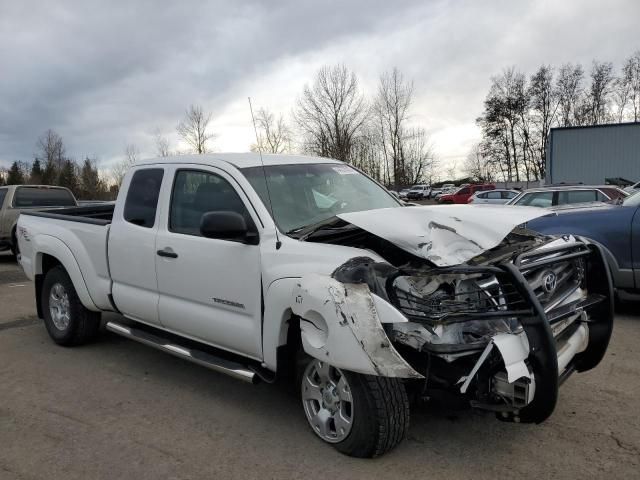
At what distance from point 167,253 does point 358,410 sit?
202cm

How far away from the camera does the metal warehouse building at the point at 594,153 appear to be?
3359cm

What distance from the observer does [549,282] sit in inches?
128

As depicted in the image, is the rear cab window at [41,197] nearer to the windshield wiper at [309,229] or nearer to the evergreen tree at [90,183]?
the windshield wiper at [309,229]

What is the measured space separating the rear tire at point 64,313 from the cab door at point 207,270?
5.22 ft

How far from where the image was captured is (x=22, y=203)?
42.3 feet

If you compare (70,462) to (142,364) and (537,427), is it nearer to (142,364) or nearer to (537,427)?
(142,364)

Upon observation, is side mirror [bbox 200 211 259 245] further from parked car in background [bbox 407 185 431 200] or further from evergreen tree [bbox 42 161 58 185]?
evergreen tree [bbox 42 161 58 185]

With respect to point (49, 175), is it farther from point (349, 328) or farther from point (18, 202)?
point (349, 328)

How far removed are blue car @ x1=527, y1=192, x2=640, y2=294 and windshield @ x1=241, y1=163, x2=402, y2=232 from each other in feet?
8.61

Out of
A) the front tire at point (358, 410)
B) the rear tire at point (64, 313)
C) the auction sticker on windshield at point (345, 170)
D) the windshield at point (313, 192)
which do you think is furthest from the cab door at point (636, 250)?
the rear tire at point (64, 313)

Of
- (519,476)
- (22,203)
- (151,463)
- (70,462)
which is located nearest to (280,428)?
(151,463)

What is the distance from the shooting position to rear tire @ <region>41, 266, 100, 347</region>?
5379 millimetres

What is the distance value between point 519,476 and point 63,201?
519 inches

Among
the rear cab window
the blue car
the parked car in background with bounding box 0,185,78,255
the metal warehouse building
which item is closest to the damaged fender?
the blue car
